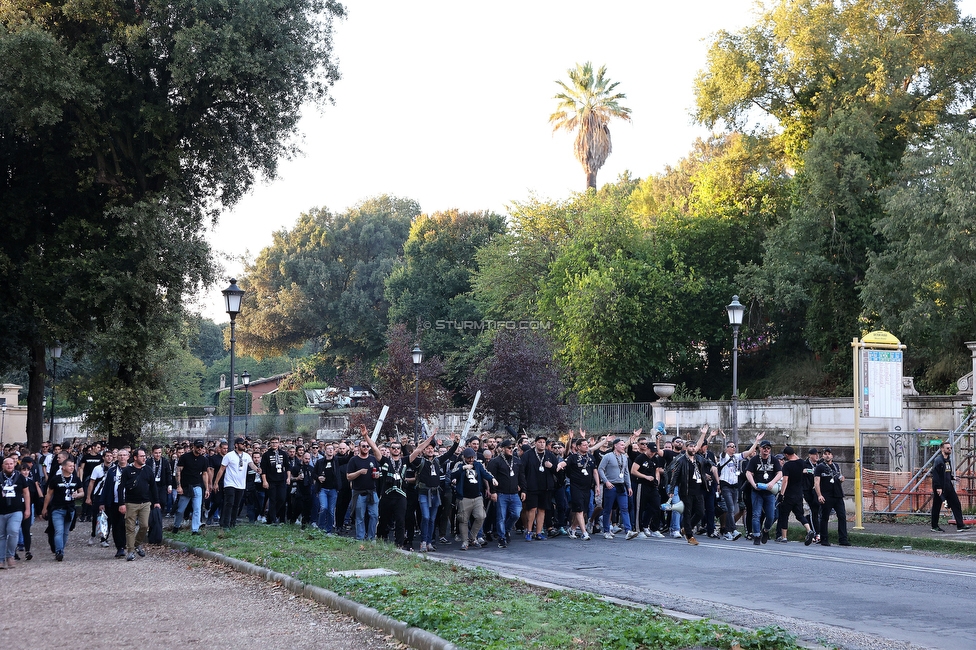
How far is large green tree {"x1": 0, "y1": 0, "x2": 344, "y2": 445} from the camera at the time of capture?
2508cm

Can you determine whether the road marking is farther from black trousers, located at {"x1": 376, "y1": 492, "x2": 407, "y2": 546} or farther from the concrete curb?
the concrete curb

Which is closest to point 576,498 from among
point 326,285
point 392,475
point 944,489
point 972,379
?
point 392,475

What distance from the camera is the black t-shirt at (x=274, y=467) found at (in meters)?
21.8

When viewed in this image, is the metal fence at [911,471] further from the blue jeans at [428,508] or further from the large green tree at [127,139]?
the large green tree at [127,139]

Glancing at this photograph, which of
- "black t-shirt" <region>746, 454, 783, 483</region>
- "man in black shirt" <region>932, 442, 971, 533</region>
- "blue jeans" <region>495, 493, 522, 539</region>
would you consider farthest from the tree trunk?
"man in black shirt" <region>932, 442, 971, 533</region>

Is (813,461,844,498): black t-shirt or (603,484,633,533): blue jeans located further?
(603,484,633,533): blue jeans

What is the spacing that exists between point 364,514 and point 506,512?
8.93ft

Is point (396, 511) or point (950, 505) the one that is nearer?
point (396, 511)

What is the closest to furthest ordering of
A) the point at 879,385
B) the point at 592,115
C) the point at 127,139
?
1. the point at 879,385
2. the point at 127,139
3. the point at 592,115

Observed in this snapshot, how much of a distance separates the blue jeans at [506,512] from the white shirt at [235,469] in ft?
17.4

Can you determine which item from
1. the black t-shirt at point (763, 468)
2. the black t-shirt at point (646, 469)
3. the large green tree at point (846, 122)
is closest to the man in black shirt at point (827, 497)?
the black t-shirt at point (763, 468)

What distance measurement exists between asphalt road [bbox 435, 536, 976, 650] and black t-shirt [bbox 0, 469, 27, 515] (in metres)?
7.06

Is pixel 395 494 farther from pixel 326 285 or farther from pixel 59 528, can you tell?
pixel 326 285

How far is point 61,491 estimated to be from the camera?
1745cm
